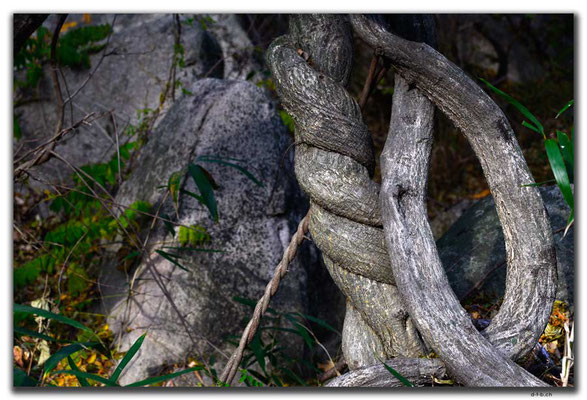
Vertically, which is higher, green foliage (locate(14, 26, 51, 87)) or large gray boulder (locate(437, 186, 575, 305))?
green foliage (locate(14, 26, 51, 87))

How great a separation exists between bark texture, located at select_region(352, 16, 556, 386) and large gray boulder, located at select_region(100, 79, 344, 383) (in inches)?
30.4

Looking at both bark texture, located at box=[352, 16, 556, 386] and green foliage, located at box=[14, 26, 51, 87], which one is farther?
green foliage, located at box=[14, 26, 51, 87]

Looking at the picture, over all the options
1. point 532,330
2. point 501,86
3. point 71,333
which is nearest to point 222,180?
point 71,333

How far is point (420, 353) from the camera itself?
53.2 inches

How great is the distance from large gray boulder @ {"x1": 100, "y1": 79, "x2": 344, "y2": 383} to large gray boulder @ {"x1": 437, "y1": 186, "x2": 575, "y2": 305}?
0.54 meters

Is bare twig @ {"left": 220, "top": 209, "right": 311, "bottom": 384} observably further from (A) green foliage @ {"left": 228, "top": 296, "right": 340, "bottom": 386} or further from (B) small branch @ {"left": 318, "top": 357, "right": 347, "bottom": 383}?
(B) small branch @ {"left": 318, "top": 357, "right": 347, "bottom": 383}

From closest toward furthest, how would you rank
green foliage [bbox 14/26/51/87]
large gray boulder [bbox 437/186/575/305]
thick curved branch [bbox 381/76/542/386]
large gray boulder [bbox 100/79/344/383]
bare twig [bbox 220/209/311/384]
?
1. thick curved branch [bbox 381/76/542/386]
2. bare twig [bbox 220/209/311/384]
3. large gray boulder [bbox 437/186/575/305]
4. large gray boulder [bbox 100/79/344/383]
5. green foliage [bbox 14/26/51/87]

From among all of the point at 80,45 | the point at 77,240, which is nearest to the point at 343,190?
the point at 77,240

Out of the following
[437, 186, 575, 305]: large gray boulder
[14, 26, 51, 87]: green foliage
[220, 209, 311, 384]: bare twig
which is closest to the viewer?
[220, 209, 311, 384]: bare twig

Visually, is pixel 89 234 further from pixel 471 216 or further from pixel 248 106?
pixel 471 216

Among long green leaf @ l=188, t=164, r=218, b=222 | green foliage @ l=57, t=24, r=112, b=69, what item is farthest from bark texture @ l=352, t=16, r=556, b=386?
green foliage @ l=57, t=24, r=112, b=69

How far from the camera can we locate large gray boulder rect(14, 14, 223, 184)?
2.62 metres

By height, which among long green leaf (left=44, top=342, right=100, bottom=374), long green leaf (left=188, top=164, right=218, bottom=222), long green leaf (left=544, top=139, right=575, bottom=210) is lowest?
long green leaf (left=44, top=342, right=100, bottom=374)

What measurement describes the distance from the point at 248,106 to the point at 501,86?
157 centimetres
